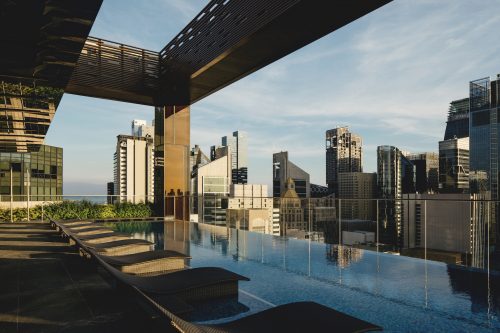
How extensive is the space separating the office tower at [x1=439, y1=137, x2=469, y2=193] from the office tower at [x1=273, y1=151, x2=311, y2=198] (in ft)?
138

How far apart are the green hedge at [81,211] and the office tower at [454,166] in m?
78.4

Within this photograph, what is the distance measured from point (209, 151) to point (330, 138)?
1829 inches

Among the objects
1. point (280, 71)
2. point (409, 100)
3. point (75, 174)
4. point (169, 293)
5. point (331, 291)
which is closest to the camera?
point (169, 293)

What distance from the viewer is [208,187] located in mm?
99750

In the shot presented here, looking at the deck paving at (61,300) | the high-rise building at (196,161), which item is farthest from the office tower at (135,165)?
the deck paving at (61,300)

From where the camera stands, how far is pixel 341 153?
121 metres

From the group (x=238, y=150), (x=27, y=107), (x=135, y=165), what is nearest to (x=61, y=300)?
(x=27, y=107)

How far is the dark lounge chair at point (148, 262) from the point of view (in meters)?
4.05

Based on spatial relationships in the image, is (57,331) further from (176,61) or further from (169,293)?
(176,61)

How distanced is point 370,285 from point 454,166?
94919 millimetres

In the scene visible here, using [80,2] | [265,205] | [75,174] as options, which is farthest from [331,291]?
[75,174]

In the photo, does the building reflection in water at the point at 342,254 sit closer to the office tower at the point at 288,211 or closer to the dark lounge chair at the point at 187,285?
the office tower at the point at 288,211

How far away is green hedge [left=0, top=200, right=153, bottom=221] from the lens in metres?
12.7

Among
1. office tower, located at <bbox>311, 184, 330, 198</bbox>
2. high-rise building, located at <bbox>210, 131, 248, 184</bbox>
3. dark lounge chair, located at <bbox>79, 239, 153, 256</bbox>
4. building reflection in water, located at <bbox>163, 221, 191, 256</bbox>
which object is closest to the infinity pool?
building reflection in water, located at <bbox>163, 221, 191, 256</bbox>
